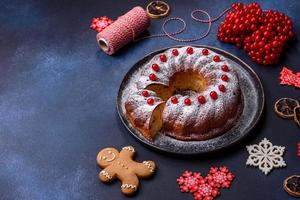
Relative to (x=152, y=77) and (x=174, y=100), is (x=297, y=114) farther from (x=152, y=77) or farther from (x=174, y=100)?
(x=152, y=77)

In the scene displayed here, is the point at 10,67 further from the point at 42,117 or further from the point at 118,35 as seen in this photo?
the point at 118,35

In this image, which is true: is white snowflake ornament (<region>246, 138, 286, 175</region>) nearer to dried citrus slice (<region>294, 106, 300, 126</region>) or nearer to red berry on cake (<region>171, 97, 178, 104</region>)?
dried citrus slice (<region>294, 106, 300, 126</region>)

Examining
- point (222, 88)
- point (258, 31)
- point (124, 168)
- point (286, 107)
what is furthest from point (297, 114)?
point (124, 168)

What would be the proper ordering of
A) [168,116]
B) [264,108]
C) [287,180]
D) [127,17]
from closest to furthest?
[287,180], [168,116], [264,108], [127,17]

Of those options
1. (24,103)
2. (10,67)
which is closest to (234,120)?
(24,103)

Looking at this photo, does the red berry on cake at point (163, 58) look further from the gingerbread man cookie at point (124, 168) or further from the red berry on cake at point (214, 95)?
the gingerbread man cookie at point (124, 168)

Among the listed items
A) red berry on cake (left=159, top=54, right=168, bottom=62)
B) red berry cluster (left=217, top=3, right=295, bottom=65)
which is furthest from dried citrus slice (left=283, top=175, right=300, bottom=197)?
red berry on cake (left=159, top=54, right=168, bottom=62)
